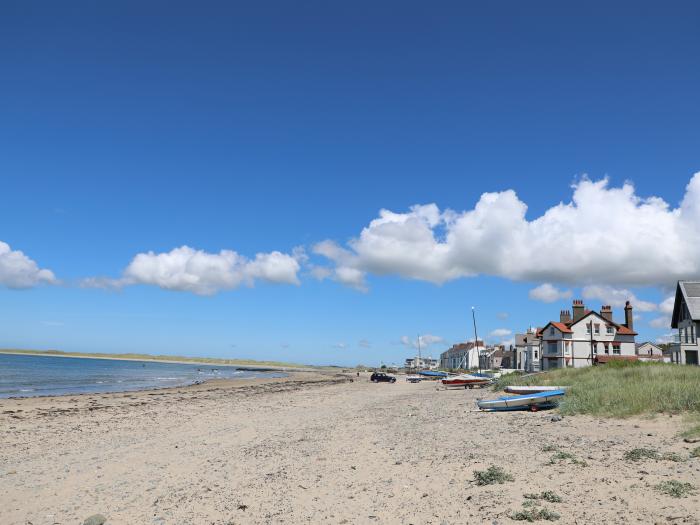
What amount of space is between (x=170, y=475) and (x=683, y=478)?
10769mm

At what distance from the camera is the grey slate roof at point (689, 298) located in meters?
45.9

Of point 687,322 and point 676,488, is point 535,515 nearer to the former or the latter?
point 676,488

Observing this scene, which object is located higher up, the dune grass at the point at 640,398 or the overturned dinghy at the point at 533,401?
the dune grass at the point at 640,398

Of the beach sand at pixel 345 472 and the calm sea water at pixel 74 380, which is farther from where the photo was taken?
the calm sea water at pixel 74 380

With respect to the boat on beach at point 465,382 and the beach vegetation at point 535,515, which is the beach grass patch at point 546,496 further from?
the boat on beach at point 465,382

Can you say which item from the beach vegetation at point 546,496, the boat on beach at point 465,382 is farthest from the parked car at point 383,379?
the beach vegetation at point 546,496

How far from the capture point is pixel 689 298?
4728cm

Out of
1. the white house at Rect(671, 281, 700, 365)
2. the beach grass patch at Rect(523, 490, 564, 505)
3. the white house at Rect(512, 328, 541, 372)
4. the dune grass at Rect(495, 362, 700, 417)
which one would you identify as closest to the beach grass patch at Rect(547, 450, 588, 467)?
the beach grass patch at Rect(523, 490, 564, 505)

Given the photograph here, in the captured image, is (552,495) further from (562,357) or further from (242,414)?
(562,357)

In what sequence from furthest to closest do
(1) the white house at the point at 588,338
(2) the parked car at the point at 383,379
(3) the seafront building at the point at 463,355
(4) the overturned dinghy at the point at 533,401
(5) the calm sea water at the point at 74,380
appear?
(3) the seafront building at the point at 463,355 → (2) the parked car at the point at 383,379 → (1) the white house at the point at 588,338 → (5) the calm sea water at the point at 74,380 → (4) the overturned dinghy at the point at 533,401

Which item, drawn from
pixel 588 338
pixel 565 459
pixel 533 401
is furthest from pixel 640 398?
pixel 588 338

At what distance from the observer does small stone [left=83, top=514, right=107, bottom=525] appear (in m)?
9.47

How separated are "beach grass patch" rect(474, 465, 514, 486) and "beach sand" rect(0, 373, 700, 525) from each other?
184 millimetres

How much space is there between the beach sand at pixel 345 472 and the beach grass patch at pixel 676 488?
0.18 m
